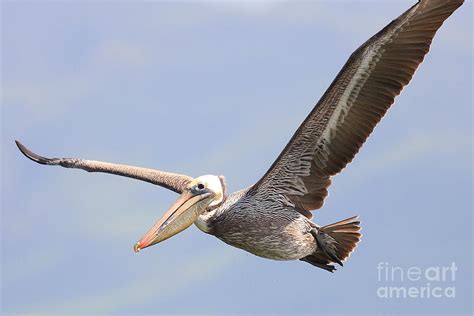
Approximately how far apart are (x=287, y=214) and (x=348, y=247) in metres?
1.02

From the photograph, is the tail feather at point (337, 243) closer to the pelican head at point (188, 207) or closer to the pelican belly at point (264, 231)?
the pelican belly at point (264, 231)

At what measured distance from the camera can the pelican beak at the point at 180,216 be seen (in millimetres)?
11904

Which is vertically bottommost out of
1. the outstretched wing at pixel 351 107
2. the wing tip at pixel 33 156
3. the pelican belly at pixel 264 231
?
the pelican belly at pixel 264 231

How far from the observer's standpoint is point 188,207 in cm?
1204

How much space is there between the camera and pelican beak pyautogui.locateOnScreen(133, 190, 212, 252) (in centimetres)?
1190

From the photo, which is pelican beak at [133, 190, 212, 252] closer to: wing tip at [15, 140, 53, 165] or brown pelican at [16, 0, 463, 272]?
brown pelican at [16, 0, 463, 272]

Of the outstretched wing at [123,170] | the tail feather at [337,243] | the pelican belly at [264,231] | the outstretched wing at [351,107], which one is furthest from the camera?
the outstretched wing at [123,170]

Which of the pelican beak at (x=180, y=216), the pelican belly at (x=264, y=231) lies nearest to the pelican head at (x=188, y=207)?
the pelican beak at (x=180, y=216)

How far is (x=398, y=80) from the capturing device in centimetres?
1167

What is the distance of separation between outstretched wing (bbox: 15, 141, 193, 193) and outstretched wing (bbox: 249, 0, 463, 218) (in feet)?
6.61

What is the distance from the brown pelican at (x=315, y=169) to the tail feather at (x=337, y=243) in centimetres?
1

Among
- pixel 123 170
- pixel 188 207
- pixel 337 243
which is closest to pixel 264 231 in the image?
pixel 188 207

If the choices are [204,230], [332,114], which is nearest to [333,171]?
[332,114]

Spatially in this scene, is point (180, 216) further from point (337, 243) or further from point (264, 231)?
point (337, 243)
